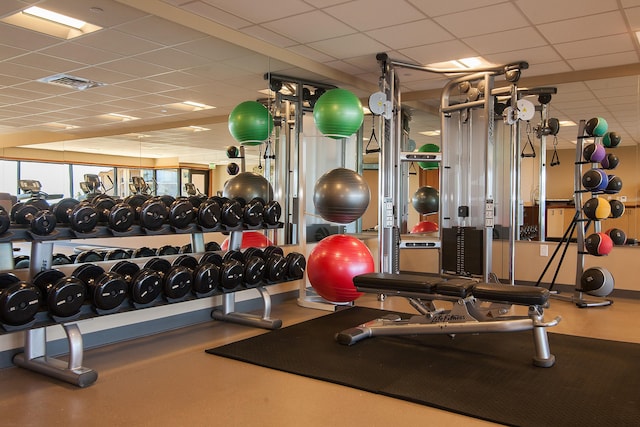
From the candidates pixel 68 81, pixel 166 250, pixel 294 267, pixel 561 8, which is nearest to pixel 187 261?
pixel 166 250

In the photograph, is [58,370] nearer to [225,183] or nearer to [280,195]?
[225,183]

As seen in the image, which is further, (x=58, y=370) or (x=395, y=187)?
(x=395, y=187)

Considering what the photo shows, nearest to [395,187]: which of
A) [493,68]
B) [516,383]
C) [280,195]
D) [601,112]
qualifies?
[280,195]

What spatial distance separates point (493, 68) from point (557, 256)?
2218 millimetres

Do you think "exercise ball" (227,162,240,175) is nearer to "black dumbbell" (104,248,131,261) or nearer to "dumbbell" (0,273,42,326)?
"black dumbbell" (104,248,131,261)

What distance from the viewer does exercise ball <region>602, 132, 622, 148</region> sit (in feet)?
16.0

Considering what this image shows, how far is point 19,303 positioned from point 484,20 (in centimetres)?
374

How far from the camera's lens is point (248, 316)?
13.1ft

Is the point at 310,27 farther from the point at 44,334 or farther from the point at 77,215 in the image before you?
the point at 44,334

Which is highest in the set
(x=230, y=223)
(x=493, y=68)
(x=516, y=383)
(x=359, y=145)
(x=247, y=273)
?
(x=493, y=68)

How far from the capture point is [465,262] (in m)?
5.58

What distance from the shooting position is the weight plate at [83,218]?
112 inches

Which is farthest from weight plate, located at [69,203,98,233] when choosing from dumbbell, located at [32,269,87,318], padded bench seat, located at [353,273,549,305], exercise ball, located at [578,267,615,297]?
exercise ball, located at [578,267,615,297]

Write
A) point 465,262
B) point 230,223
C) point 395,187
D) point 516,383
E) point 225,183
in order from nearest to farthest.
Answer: point 516,383 < point 230,223 < point 225,183 < point 395,187 < point 465,262
